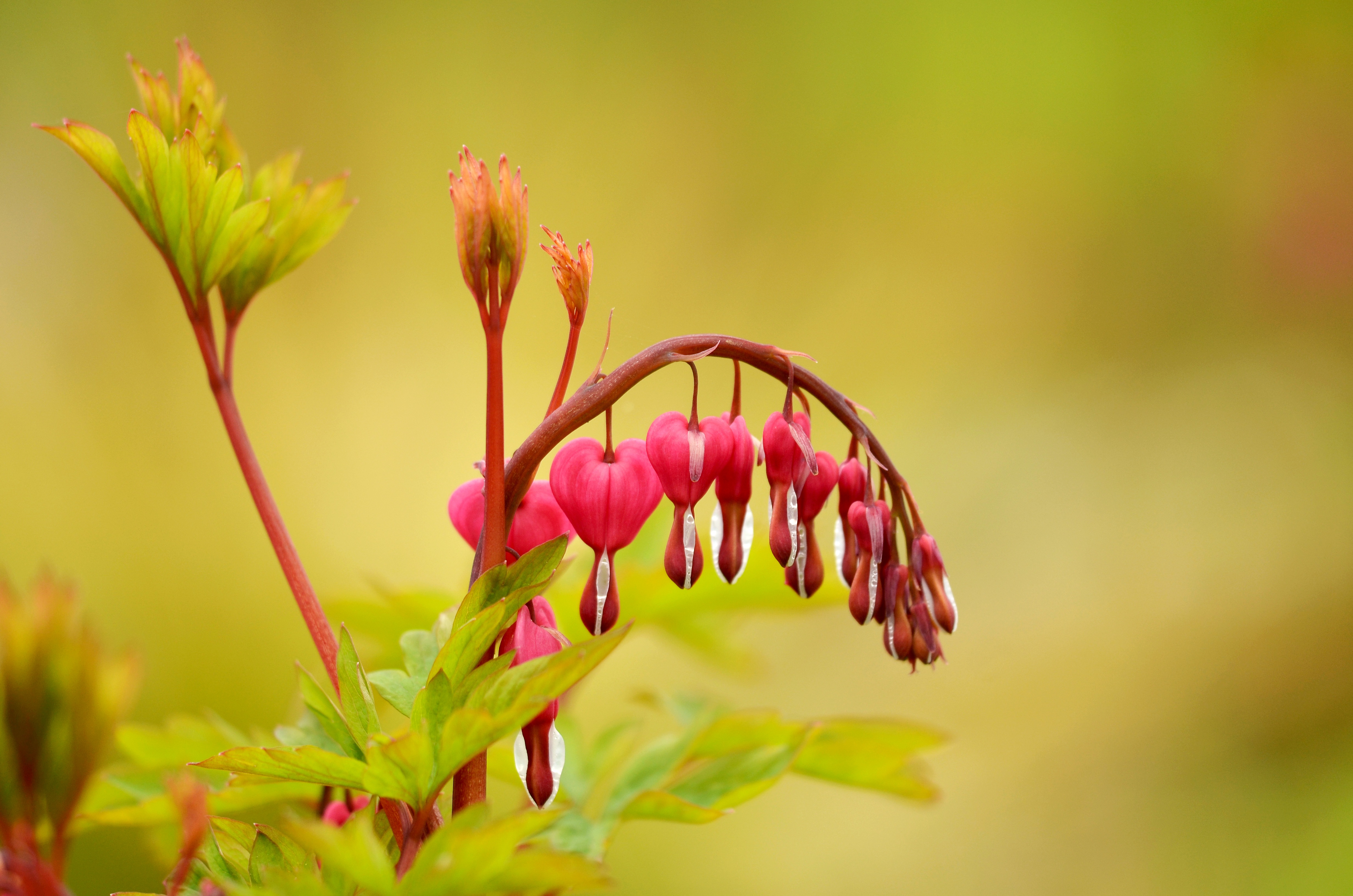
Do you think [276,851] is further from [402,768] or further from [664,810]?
[664,810]

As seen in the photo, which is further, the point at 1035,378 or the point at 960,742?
the point at 1035,378

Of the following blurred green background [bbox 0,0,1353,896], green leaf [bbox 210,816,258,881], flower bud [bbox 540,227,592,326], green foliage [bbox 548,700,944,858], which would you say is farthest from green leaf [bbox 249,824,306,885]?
blurred green background [bbox 0,0,1353,896]

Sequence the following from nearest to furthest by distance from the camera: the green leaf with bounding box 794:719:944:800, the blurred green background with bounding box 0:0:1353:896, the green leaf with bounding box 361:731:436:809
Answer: the green leaf with bounding box 361:731:436:809
the green leaf with bounding box 794:719:944:800
the blurred green background with bounding box 0:0:1353:896

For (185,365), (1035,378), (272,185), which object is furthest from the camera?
(1035,378)

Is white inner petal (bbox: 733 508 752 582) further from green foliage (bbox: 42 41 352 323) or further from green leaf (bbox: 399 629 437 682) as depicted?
green foliage (bbox: 42 41 352 323)

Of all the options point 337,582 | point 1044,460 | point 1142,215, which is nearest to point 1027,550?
point 1044,460

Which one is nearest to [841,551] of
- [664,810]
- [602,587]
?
[602,587]

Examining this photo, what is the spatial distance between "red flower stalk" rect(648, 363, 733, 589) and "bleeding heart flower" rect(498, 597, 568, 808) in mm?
81

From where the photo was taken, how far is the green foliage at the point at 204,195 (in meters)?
0.54

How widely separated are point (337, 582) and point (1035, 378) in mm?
2000

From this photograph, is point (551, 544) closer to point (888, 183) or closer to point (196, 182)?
point (196, 182)

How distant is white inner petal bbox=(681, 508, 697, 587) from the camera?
500 millimetres

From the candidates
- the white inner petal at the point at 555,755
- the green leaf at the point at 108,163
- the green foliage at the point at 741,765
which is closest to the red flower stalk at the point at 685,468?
the white inner petal at the point at 555,755

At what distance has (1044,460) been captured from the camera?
98.5 inches
